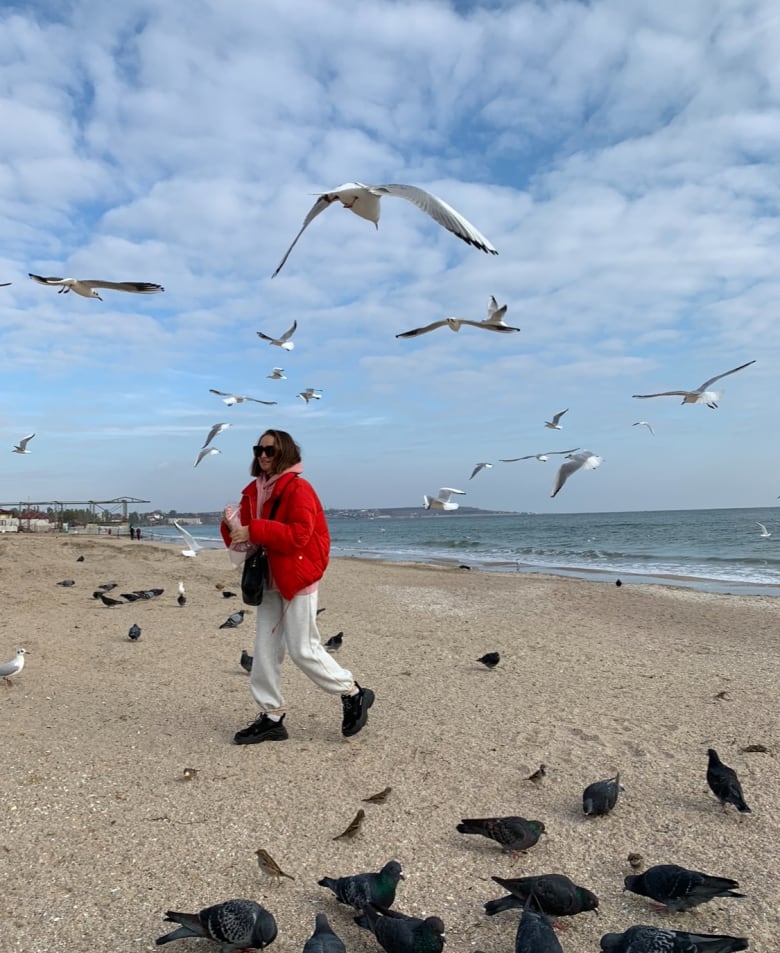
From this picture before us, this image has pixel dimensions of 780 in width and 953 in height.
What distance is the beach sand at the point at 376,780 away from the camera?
3.07 m

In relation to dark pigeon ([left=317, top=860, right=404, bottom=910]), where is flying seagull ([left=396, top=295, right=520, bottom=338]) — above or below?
above

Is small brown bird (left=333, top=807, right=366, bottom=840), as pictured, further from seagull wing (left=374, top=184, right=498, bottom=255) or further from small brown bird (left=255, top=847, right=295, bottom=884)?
seagull wing (left=374, top=184, right=498, bottom=255)

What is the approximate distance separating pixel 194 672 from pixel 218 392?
774 cm

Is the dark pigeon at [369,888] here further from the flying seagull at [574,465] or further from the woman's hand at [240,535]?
the flying seagull at [574,465]

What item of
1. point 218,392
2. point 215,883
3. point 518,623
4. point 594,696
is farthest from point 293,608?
point 218,392

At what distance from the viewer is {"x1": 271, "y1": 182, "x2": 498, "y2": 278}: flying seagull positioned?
527 centimetres

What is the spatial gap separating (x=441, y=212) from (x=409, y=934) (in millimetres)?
4746

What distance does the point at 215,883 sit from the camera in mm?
3215

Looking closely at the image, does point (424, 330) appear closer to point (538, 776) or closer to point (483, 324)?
point (483, 324)

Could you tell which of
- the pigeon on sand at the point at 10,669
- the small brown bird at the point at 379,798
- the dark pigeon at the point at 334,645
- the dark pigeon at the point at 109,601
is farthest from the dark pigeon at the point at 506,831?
the dark pigeon at the point at 109,601

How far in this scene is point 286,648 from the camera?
16.4 ft

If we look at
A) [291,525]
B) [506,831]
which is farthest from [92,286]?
[506,831]

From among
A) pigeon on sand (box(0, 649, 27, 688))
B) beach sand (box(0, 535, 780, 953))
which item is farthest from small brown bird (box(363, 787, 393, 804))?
pigeon on sand (box(0, 649, 27, 688))

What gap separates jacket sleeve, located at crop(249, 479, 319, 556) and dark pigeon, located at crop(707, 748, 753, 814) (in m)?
2.86
